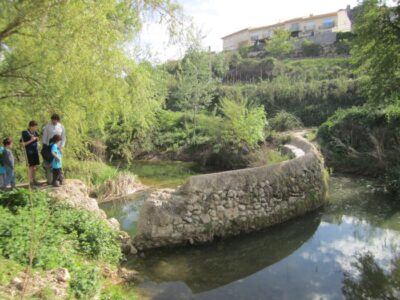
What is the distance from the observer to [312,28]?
6562 centimetres

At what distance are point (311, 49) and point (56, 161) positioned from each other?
4941 cm

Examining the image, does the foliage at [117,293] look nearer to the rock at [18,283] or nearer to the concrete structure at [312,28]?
the rock at [18,283]

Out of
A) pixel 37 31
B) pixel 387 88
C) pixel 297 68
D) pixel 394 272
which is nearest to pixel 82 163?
pixel 37 31

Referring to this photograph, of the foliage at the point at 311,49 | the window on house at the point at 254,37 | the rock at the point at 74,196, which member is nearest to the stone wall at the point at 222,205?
the rock at the point at 74,196

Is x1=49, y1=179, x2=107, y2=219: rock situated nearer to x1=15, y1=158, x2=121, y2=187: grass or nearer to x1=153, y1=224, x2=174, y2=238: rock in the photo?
x1=153, y1=224, x2=174, y2=238: rock

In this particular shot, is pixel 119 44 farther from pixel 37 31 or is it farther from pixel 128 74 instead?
pixel 37 31

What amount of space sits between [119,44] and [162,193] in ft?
12.5

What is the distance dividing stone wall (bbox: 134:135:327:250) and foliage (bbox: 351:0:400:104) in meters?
4.05

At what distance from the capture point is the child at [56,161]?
7863mm

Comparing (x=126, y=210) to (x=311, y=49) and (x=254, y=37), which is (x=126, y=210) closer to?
(x=311, y=49)

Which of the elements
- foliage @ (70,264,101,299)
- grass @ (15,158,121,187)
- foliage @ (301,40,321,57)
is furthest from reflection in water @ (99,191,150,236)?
foliage @ (301,40,321,57)

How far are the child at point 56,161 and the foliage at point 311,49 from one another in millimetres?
48861

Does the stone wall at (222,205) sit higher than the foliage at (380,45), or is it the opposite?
the foliage at (380,45)

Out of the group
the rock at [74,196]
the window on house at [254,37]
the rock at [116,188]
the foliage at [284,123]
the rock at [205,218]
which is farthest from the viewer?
the window on house at [254,37]
